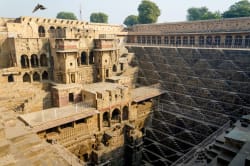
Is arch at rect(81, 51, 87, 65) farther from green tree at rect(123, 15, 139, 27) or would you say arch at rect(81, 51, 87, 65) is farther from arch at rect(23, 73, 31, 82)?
green tree at rect(123, 15, 139, 27)

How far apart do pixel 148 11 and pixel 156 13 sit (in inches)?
97.2

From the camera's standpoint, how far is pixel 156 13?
1908 inches

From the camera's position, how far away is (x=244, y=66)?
1769cm

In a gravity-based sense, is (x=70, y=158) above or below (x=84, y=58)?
below

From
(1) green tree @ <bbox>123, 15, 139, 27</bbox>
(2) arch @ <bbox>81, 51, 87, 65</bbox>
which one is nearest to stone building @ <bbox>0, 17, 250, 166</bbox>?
(2) arch @ <bbox>81, 51, 87, 65</bbox>

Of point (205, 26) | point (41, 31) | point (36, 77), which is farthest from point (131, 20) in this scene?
point (36, 77)

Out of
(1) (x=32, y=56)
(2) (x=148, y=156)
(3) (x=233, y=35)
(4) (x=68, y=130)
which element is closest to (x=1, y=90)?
(1) (x=32, y=56)

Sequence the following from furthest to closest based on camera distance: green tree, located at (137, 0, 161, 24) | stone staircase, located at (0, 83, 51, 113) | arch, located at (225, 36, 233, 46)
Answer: green tree, located at (137, 0, 161, 24)
arch, located at (225, 36, 233, 46)
stone staircase, located at (0, 83, 51, 113)

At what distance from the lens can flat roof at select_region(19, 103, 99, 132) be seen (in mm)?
13773

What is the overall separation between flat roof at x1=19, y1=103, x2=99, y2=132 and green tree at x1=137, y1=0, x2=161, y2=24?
36.5m

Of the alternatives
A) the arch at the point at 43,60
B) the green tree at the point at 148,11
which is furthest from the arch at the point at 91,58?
the green tree at the point at 148,11

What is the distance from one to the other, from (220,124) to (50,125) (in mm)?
14048

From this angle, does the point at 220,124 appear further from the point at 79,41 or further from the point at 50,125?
the point at 79,41

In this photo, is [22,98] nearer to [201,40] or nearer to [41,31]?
[41,31]
